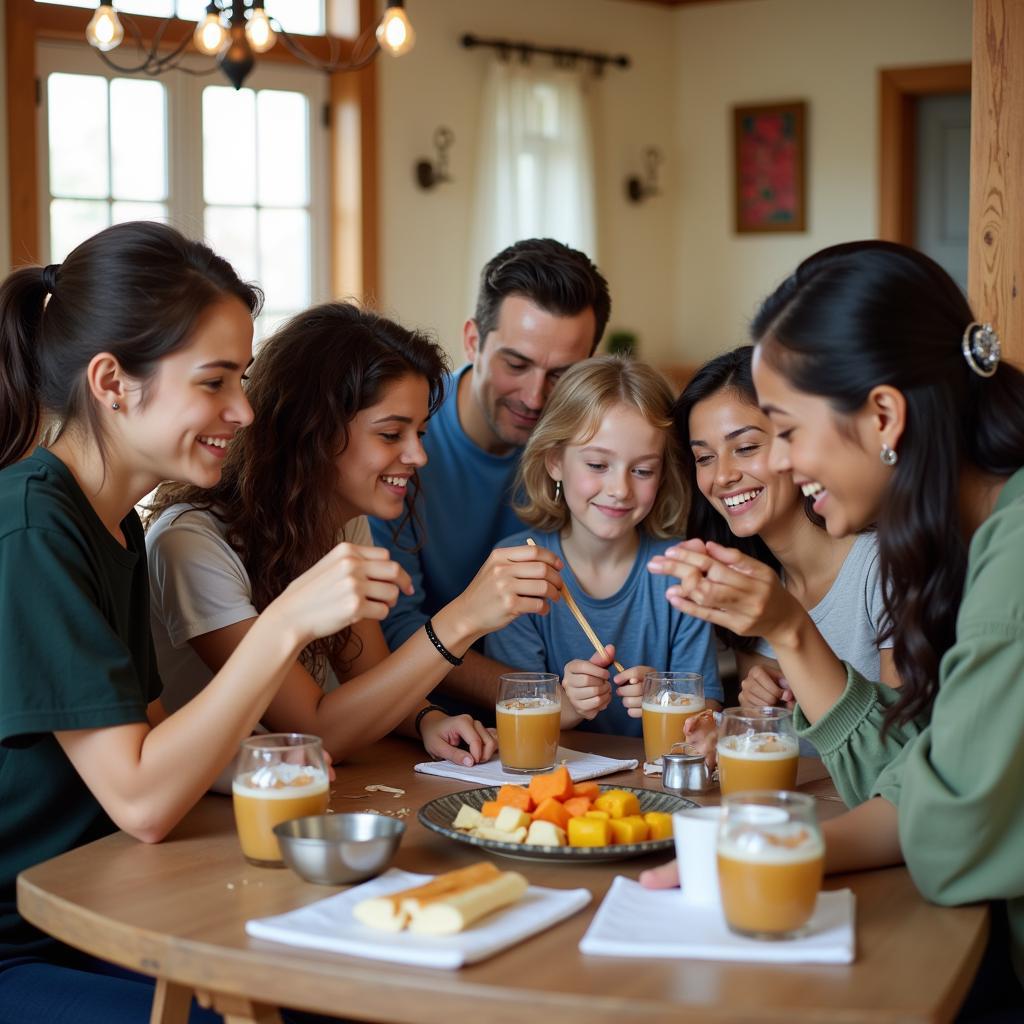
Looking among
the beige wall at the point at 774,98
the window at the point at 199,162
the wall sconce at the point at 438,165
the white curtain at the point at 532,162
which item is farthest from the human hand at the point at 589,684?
the beige wall at the point at 774,98

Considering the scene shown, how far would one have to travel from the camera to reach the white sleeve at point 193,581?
2205 mm

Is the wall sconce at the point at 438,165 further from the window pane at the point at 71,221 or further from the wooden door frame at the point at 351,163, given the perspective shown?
the window pane at the point at 71,221

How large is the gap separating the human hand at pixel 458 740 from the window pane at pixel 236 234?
4.11m

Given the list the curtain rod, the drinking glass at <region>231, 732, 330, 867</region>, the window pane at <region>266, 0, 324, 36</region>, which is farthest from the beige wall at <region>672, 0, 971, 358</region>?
the drinking glass at <region>231, 732, 330, 867</region>

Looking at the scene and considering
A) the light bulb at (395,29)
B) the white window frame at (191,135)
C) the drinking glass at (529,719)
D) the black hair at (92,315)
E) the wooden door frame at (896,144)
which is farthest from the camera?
the wooden door frame at (896,144)

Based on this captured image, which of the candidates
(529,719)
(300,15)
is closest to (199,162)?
(300,15)

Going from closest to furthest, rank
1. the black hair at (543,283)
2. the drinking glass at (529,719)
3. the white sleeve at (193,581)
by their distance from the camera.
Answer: the drinking glass at (529,719) → the white sleeve at (193,581) → the black hair at (543,283)

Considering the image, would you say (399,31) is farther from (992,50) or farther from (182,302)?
(182,302)

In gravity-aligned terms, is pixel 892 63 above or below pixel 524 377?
above

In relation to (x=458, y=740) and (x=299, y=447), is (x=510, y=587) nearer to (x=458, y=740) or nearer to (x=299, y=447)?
(x=458, y=740)

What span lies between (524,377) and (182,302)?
4.11ft

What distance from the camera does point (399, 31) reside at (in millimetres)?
3953

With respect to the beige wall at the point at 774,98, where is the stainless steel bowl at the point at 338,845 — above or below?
below

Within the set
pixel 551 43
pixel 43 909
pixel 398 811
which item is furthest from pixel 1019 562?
pixel 551 43
